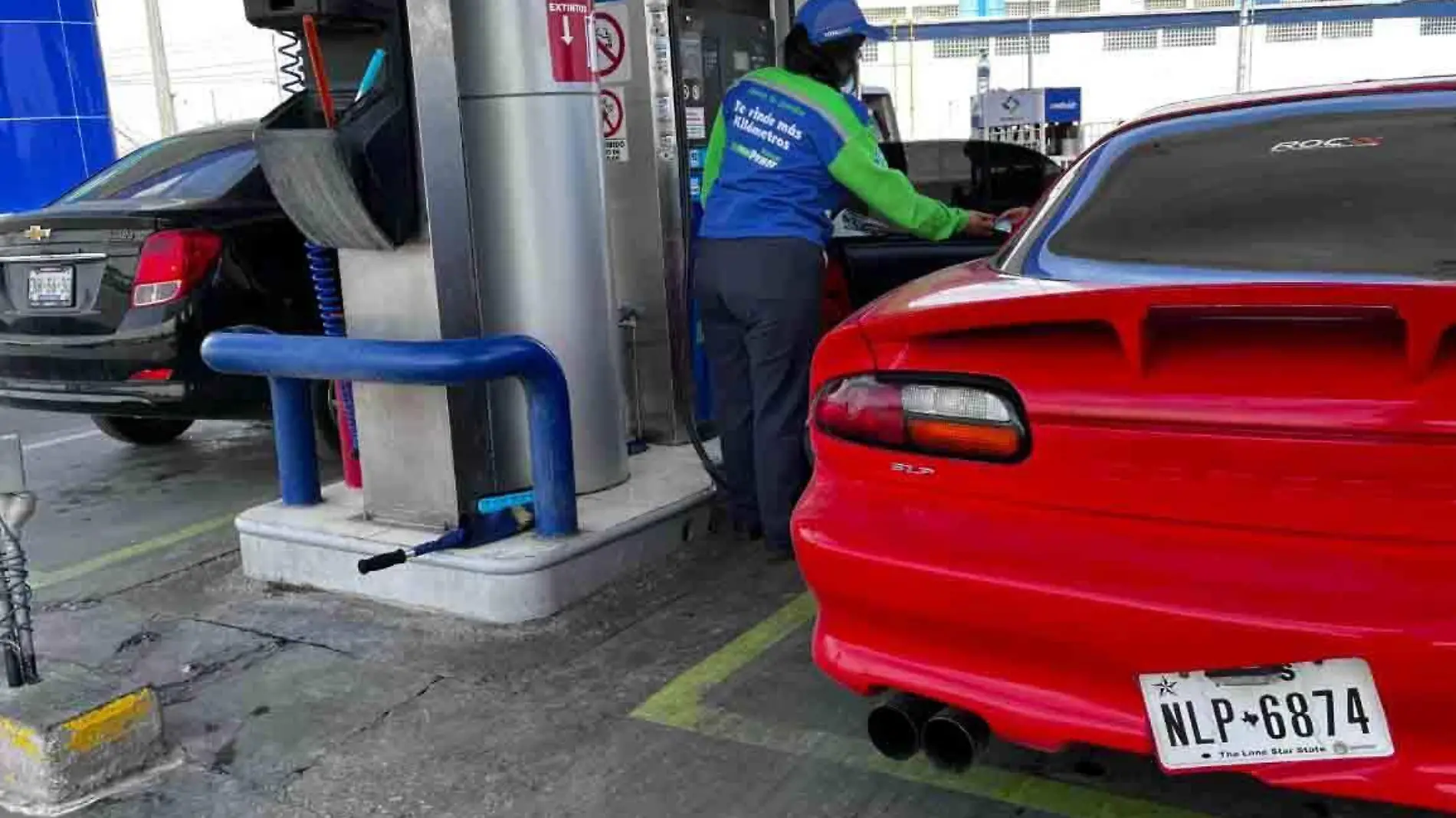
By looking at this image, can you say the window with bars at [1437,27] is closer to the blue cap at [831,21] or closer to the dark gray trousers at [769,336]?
the blue cap at [831,21]

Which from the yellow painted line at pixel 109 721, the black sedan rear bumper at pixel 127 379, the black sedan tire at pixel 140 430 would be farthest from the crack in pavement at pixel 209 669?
the black sedan tire at pixel 140 430

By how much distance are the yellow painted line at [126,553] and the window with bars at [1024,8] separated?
36966 millimetres

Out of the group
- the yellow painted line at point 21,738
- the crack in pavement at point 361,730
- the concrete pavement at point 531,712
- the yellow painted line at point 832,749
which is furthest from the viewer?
the crack in pavement at point 361,730

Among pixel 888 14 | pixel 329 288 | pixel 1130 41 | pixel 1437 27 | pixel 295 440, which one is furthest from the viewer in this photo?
pixel 888 14

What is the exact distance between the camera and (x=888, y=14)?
4312cm

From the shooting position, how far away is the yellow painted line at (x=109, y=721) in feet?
9.87

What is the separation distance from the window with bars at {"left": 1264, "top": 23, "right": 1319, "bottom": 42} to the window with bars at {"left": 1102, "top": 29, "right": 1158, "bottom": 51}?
342cm

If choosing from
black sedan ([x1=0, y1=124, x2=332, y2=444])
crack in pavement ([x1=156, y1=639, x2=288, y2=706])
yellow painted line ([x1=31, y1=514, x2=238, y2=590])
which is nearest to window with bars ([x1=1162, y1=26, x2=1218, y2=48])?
black sedan ([x1=0, y1=124, x2=332, y2=444])

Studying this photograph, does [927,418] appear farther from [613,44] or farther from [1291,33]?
[1291,33]

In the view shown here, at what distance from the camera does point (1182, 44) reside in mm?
42125

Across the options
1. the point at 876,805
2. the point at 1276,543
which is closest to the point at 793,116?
the point at 876,805

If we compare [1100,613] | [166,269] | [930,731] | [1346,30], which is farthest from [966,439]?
[1346,30]

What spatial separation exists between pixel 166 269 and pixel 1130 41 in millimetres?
41547

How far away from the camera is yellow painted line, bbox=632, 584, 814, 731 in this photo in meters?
3.33
